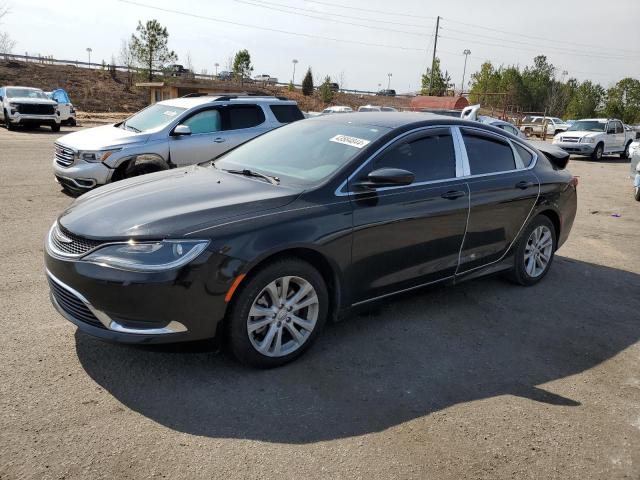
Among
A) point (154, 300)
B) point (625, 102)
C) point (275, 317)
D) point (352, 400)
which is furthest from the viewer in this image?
point (625, 102)

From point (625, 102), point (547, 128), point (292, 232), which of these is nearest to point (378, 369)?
point (292, 232)

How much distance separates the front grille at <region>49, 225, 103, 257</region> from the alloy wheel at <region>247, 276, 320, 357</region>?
1.07m

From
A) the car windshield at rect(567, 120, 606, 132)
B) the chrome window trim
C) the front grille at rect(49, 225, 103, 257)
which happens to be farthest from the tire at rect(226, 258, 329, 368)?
the car windshield at rect(567, 120, 606, 132)

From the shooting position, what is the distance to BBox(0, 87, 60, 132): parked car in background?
21734mm

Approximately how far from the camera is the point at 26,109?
21859 millimetres

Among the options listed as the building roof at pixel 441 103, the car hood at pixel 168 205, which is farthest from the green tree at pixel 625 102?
the car hood at pixel 168 205

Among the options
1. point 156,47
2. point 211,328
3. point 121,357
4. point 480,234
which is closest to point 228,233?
point 211,328

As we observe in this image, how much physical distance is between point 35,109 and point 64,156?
15.8 metres

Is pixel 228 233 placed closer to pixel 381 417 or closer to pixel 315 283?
pixel 315 283

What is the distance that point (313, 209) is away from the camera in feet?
12.4

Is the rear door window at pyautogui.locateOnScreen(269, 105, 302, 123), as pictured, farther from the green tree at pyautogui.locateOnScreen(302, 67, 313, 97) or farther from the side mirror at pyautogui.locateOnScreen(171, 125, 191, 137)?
the green tree at pyautogui.locateOnScreen(302, 67, 313, 97)

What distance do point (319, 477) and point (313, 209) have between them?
1728mm

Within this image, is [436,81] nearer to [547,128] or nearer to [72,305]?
[547,128]

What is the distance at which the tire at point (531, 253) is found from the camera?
5.50 m
